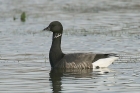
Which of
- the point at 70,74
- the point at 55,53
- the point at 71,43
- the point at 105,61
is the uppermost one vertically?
the point at 55,53

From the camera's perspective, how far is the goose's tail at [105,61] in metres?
18.2

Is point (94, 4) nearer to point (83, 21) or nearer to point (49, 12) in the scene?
point (49, 12)

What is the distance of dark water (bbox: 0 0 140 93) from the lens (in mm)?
15266

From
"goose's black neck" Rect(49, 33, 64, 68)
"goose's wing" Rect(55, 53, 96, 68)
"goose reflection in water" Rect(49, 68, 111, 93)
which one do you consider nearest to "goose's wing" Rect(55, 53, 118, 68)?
"goose's wing" Rect(55, 53, 96, 68)

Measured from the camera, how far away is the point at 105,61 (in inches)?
722

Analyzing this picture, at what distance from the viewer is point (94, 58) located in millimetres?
18344

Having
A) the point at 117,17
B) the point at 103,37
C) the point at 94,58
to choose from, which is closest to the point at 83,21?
the point at 117,17

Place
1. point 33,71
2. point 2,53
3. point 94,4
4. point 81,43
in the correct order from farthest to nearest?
point 94,4 < point 81,43 < point 2,53 < point 33,71

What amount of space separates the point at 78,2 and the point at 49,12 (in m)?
5.09

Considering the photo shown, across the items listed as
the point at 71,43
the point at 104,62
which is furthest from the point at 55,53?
the point at 71,43

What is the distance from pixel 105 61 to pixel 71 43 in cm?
487

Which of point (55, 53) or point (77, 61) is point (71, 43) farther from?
point (77, 61)

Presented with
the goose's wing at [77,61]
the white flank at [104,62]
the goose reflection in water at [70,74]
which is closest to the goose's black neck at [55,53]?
the goose's wing at [77,61]

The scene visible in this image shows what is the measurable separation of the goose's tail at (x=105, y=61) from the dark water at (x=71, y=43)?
8.8 inches
